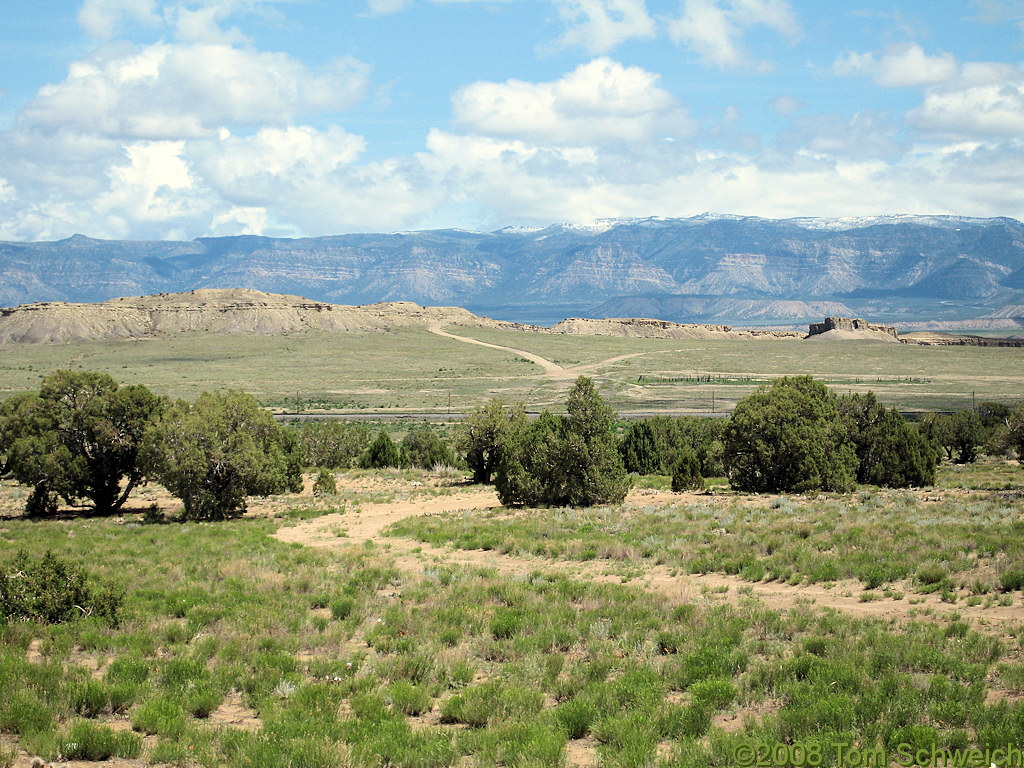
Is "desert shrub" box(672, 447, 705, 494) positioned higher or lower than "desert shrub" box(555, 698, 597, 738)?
lower

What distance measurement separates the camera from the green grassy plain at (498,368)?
94.4 metres

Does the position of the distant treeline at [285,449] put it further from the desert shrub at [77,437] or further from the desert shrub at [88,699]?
the desert shrub at [88,699]

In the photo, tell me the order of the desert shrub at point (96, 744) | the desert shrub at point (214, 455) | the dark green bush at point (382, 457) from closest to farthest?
the desert shrub at point (96, 744) < the desert shrub at point (214, 455) < the dark green bush at point (382, 457)

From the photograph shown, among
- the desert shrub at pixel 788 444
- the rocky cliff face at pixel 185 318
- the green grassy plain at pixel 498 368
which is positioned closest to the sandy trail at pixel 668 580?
the desert shrub at pixel 788 444

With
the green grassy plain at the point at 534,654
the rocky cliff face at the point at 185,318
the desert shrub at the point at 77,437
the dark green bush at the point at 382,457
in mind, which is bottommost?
the dark green bush at the point at 382,457

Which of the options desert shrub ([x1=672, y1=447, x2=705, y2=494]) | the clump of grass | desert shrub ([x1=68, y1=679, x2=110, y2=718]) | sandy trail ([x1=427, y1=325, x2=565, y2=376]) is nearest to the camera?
desert shrub ([x1=68, y1=679, x2=110, y2=718])

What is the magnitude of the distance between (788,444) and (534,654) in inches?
874

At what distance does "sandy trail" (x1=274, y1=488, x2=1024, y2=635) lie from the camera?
39.9ft

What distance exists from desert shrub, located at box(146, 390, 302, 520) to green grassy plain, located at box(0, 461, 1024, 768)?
5.91 m

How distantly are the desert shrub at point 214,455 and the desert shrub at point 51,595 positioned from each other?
503 inches

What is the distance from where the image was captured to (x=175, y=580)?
14867mm

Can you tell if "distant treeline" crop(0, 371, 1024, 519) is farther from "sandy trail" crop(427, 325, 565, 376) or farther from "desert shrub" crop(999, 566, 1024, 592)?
"sandy trail" crop(427, 325, 565, 376)

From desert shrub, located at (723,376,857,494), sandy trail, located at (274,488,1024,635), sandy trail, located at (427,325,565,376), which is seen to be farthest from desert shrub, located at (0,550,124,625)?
sandy trail, located at (427,325,565,376)

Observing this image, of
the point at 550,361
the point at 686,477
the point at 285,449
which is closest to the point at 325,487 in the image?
the point at 285,449
